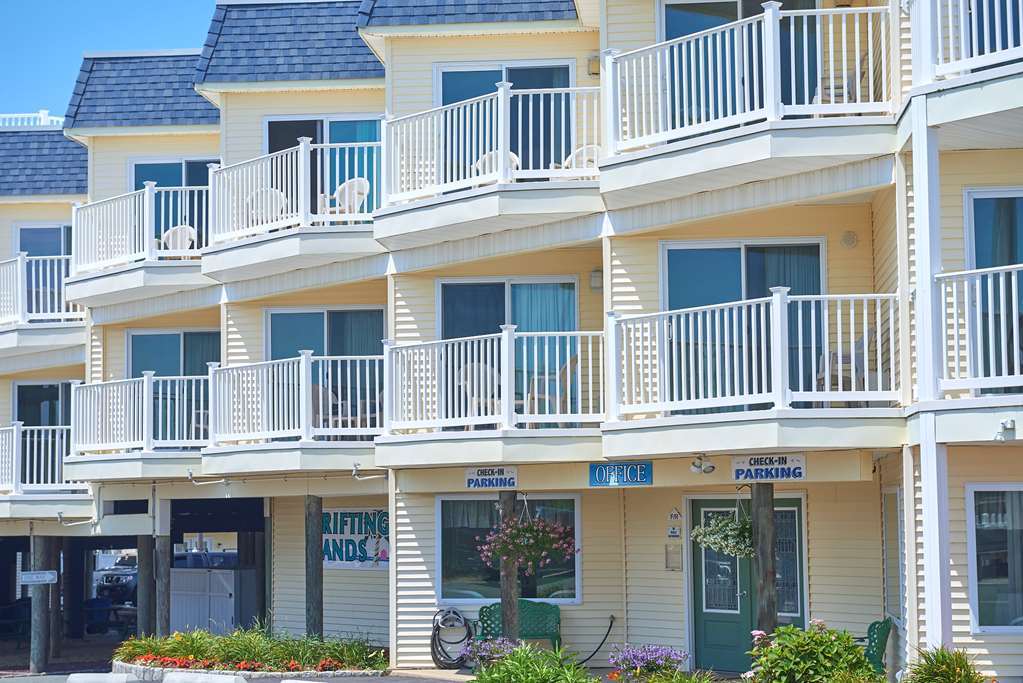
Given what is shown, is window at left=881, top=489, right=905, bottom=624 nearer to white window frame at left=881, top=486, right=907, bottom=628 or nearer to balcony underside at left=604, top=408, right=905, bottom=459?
white window frame at left=881, top=486, right=907, bottom=628

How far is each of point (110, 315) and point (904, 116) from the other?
16203mm

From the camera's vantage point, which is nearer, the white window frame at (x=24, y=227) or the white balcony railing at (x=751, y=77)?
the white balcony railing at (x=751, y=77)

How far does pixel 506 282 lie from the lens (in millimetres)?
22375

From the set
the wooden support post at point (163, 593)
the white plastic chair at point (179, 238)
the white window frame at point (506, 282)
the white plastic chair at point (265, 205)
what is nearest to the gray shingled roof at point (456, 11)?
the white plastic chair at point (265, 205)

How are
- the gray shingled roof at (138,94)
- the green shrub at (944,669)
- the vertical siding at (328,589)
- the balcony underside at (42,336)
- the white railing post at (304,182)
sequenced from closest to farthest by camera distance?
the green shrub at (944,669), the white railing post at (304,182), the vertical siding at (328,589), the gray shingled roof at (138,94), the balcony underside at (42,336)

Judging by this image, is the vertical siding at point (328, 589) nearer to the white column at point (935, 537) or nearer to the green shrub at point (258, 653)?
the green shrub at point (258, 653)

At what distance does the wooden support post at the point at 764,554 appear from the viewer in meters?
17.7

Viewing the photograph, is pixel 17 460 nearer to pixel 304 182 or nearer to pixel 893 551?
pixel 304 182

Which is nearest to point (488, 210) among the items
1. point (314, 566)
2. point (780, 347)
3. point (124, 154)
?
point (780, 347)

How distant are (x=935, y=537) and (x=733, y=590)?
5528 mm

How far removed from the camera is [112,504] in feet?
91.9

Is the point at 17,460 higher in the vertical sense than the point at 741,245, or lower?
lower

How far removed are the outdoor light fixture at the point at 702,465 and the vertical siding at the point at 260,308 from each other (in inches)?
308

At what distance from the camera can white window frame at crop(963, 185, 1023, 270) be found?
671 inches
